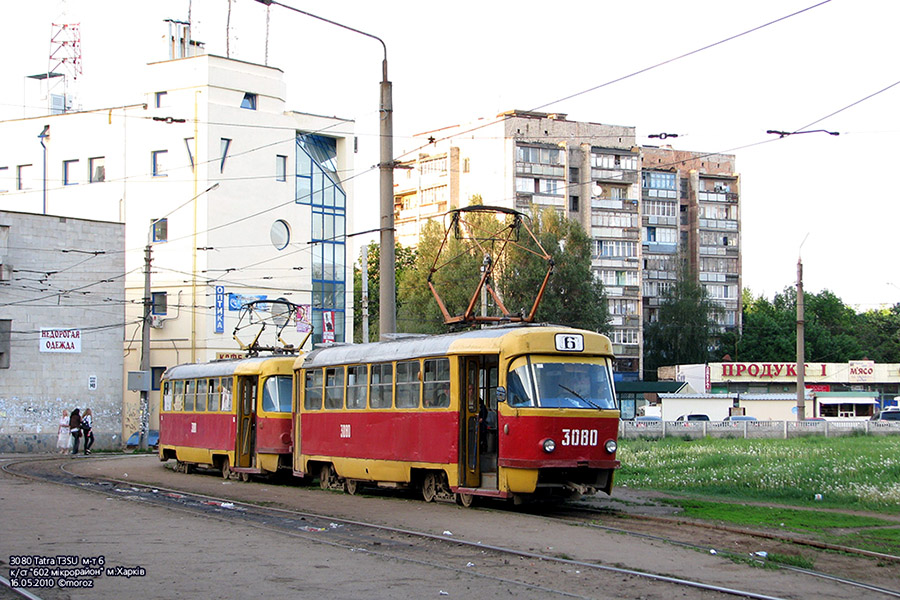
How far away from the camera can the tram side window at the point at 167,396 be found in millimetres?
30578

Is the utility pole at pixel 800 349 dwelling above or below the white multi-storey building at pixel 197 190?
below

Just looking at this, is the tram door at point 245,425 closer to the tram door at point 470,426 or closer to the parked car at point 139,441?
the tram door at point 470,426

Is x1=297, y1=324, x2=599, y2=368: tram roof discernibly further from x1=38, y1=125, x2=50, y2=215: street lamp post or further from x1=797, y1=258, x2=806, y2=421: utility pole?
x1=38, y1=125, x2=50, y2=215: street lamp post

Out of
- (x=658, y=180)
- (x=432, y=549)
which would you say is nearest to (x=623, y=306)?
(x=658, y=180)

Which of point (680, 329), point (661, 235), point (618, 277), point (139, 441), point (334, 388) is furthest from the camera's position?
point (661, 235)

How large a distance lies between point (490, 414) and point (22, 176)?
45.9 m

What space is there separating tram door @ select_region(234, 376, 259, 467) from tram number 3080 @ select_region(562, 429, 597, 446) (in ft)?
36.8

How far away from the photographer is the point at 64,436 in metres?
39.3

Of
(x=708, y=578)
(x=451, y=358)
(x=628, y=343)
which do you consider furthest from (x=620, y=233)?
(x=708, y=578)

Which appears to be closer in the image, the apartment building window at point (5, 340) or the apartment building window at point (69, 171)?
the apartment building window at point (5, 340)

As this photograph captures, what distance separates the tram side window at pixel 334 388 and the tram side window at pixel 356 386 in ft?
1.06

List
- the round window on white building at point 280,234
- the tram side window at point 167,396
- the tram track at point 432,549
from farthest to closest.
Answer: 1. the round window on white building at point 280,234
2. the tram side window at point 167,396
3. the tram track at point 432,549

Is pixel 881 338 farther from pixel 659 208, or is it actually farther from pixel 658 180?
pixel 658 180

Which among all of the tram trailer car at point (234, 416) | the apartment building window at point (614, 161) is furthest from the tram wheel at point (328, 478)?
the apartment building window at point (614, 161)
